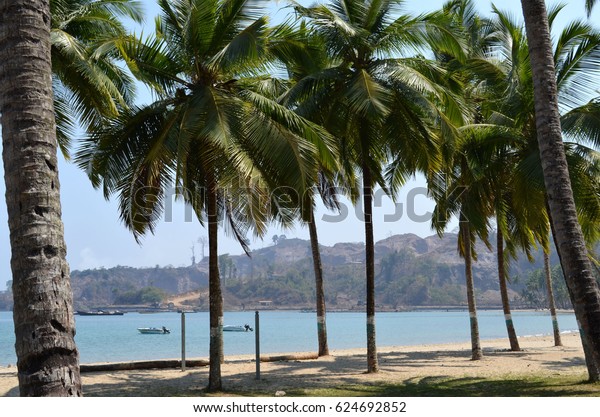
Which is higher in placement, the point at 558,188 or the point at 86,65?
the point at 86,65

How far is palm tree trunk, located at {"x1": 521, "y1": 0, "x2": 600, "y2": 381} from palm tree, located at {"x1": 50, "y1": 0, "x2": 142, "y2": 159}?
7.96m

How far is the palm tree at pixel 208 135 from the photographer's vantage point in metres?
12.6

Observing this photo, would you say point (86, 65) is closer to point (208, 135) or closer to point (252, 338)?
point (208, 135)

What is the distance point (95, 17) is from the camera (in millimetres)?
16047

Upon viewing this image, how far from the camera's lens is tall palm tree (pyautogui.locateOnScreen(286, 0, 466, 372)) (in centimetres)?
1565

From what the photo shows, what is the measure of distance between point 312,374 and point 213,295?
397cm


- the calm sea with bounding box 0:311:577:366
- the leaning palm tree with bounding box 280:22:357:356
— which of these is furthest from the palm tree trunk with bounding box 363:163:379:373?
the calm sea with bounding box 0:311:577:366

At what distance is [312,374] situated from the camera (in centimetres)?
1623

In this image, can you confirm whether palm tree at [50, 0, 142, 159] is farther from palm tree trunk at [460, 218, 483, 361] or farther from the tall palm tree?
palm tree trunk at [460, 218, 483, 361]

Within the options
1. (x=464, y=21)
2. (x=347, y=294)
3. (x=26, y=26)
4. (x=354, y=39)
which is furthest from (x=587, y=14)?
(x=347, y=294)

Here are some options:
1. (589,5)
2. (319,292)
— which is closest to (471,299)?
(319,292)

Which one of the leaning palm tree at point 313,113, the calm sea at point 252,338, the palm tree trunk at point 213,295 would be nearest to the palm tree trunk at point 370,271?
the leaning palm tree at point 313,113
